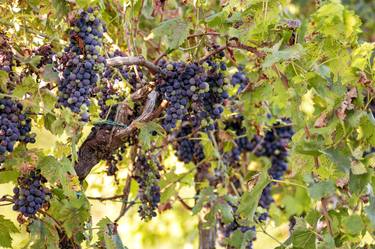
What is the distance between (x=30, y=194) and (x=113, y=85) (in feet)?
1.63

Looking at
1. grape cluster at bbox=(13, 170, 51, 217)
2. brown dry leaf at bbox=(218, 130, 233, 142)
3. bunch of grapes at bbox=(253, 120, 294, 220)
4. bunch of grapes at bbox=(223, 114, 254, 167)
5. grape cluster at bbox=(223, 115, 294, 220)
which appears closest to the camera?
grape cluster at bbox=(13, 170, 51, 217)

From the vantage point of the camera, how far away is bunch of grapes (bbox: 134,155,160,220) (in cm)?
252

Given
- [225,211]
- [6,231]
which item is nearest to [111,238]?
[6,231]

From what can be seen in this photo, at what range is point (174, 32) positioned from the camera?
210 cm

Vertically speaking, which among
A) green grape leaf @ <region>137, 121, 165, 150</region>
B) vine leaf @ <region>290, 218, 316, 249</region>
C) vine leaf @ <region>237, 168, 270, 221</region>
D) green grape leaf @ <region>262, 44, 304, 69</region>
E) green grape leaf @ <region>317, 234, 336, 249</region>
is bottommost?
green grape leaf @ <region>317, 234, 336, 249</region>

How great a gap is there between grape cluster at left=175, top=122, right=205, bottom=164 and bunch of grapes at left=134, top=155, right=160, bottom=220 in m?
0.30

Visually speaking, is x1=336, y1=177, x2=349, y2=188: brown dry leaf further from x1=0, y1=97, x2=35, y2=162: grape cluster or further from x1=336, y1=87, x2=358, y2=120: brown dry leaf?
x1=0, y1=97, x2=35, y2=162: grape cluster

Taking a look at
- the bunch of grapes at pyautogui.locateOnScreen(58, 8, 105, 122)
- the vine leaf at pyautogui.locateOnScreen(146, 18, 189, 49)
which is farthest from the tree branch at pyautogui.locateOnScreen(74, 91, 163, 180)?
the bunch of grapes at pyautogui.locateOnScreen(58, 8, 105, 122)

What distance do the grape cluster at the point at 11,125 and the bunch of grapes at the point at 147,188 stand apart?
0.72 meters

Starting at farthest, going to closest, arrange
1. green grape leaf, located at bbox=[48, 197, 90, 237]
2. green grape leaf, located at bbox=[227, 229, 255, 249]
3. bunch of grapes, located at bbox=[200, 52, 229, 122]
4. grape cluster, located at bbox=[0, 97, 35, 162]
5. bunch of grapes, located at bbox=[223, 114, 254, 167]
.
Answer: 1. bunch of grapes, located at bbox=[223, 114, 254, 167]
2. green grape leaf, located at bbox=[227, 229, 255, 249]
3. bunch of grapes, located at bbox=[200, 52, 229, 122]
4. green grape leaf, located at bbox=[48, 197, 90, 237]
5. grape cluster, located at bbox=[0, 97, 35, 162]

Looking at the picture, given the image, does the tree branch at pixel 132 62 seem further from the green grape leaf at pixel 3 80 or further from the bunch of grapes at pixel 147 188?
the bunch of grapes at pixel 147 188

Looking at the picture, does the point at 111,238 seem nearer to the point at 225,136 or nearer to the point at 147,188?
the point at 147,188

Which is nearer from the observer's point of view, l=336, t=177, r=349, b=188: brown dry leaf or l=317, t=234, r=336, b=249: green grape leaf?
l=317, t=234, r=336, b=249: green grape leaf

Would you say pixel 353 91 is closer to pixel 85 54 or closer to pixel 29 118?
pixel 85 54
